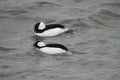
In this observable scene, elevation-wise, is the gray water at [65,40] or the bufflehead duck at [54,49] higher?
the bufflehead duck at [54,49]

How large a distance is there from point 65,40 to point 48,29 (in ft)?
2.93

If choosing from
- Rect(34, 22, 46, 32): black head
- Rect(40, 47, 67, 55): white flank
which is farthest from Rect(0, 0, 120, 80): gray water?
Rect(34, 22, 46, 32): black head

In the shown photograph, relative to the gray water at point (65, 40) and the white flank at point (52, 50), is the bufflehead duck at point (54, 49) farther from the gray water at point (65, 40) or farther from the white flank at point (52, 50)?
the gray water at point (65, 40)

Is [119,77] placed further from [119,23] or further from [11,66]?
[119,23]

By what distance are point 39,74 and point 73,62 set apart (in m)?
1.39

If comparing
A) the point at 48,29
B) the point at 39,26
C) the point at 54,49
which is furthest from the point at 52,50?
the point at 39,26

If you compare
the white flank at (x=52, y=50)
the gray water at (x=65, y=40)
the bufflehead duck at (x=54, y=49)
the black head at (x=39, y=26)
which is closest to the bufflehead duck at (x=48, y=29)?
the black head at (x=39, y=26)

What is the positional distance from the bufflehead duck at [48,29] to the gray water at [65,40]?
0.22 metres

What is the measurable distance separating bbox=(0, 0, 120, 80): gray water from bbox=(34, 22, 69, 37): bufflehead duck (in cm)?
22

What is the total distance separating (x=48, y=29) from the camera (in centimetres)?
1677

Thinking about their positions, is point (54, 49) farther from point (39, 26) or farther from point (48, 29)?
point (39, 26)

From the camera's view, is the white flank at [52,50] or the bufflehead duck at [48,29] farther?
the bufflehead duck at [48,29]

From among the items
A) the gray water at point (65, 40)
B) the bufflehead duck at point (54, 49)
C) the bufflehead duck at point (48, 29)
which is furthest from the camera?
the bufflehead duck at point (48, 29)

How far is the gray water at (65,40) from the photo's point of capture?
13.0 metres
